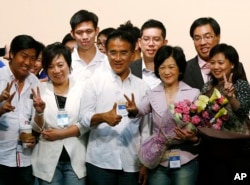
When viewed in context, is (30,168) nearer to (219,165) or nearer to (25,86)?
(25,86)

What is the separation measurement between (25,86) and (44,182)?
2.19 feet

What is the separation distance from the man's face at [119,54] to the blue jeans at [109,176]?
638mm

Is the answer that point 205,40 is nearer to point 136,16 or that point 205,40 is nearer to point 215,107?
point 215,107

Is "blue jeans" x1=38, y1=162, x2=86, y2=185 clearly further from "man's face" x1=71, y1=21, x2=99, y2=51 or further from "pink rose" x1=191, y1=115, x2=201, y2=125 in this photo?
"man's face" x1=71, y1=21, x2=99, y2=51

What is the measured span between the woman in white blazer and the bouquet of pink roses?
0.66 metres

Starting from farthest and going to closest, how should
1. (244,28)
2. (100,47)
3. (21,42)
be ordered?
1. (244,28)
2. (100,47)
3. (21,42)

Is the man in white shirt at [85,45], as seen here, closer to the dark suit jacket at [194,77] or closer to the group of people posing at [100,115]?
the group of people posing at [100,115]

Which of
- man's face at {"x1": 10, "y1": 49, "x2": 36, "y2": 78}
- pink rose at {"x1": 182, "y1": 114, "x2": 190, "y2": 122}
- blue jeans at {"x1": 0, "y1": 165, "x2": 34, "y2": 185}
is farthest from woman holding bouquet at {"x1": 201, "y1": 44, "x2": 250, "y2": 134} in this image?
blue jeans at {"x1": 0, "y1": 165, "x2": 34, "y2": 185}

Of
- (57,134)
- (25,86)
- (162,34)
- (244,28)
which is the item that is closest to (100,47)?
(162,34)

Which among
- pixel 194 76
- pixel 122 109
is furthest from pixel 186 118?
pixel 194 76

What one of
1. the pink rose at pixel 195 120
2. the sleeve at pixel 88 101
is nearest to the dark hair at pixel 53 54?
the sleeve at pixel 88 101

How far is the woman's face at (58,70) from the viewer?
269 centimetres

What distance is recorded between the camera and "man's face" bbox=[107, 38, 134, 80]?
8.66ft

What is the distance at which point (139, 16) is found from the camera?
4422mm
